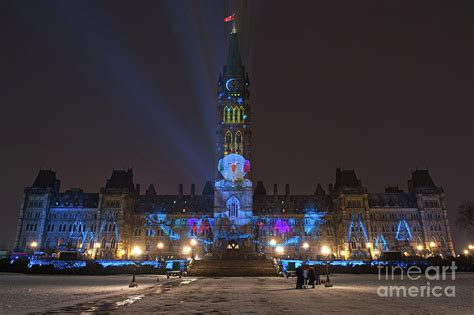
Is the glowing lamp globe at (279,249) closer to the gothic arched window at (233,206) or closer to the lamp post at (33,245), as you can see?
the gothic arched window at (233,206)

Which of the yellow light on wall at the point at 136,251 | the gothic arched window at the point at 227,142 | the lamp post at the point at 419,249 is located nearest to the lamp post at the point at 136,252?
the yellow light on wall at the point at 136,251

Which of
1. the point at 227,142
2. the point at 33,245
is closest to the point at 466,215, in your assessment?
the point at 227,142

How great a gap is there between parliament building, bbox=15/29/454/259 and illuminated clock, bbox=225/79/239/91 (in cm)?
10

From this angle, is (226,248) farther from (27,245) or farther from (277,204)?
(27,245)

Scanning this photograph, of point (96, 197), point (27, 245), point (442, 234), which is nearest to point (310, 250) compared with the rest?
point (442, 234)

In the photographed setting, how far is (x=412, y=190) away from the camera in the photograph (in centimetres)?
9850

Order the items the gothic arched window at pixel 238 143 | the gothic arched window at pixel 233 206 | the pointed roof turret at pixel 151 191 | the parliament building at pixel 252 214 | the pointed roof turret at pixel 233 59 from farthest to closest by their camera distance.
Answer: the pointed roof turret at pixel 151 191 < the pointed roof turret at pixel 233 59 < the parliament building at pixel 252 214 < the gothic arched window at pixel 238 143 < the gothic arched window at pixel 233 206

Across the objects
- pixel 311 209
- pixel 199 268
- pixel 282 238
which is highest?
pixel 311 209

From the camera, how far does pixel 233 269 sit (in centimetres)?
5434

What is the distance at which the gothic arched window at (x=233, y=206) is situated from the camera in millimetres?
82125

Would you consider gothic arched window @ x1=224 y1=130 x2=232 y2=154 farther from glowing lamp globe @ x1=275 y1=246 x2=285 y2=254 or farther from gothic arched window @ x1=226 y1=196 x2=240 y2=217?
glowing lamp globe @ x1=275 y1=246 x2=285 y2=254

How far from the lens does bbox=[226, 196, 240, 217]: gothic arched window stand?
269ft

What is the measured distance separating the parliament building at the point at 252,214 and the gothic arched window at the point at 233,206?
1.76 metres

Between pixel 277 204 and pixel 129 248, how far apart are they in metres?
39.5
